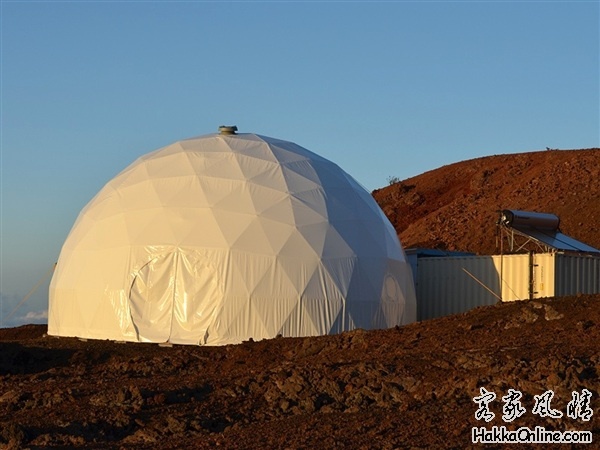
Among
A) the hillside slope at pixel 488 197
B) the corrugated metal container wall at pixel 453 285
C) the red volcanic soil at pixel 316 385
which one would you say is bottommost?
the red volcanic soil at pixel 316 385

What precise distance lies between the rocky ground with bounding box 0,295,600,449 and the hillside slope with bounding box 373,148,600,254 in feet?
95.1

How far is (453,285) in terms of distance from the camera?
30766 millimetres

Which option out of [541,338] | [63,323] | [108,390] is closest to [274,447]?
[108,390]

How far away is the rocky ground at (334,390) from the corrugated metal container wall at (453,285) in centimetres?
912

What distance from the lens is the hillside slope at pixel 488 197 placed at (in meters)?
49.9

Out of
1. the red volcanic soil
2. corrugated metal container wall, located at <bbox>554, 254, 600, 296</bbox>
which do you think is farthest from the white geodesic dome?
corrugated metal container wall, located at <bbox>554, 254, 600, 296</bbox>

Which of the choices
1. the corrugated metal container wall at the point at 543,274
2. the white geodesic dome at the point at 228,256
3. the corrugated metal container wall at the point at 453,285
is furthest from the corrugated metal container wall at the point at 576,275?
the white geodesic dome at the point at 228,256

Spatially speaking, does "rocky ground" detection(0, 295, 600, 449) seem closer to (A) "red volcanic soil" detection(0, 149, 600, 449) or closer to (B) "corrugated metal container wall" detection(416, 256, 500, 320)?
(A) "red volcanic soil" detection(0, 149, 600, 449)

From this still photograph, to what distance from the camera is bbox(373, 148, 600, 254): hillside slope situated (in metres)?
49.9

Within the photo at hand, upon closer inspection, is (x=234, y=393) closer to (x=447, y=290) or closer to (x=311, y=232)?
(x=311, y=232)

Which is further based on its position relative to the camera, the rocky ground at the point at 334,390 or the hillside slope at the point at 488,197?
the hillside slope at the point at 488,197

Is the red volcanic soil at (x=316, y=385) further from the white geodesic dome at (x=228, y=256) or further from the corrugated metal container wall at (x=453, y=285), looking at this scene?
the corrugated metal container wall at (x=453, y=285)

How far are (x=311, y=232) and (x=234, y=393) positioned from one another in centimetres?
1180

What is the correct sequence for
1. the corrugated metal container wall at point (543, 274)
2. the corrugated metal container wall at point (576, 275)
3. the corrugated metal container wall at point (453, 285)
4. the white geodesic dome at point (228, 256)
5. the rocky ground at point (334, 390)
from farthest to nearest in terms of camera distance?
the corrugated metal container wall at point (453, 285) < the corrugated metal container wall at point (576, 275) < the corrugated metal container wall at point (543, 274) < the white geodesic dome at point (228, 256) < the rocky ground at point (334, 390)
